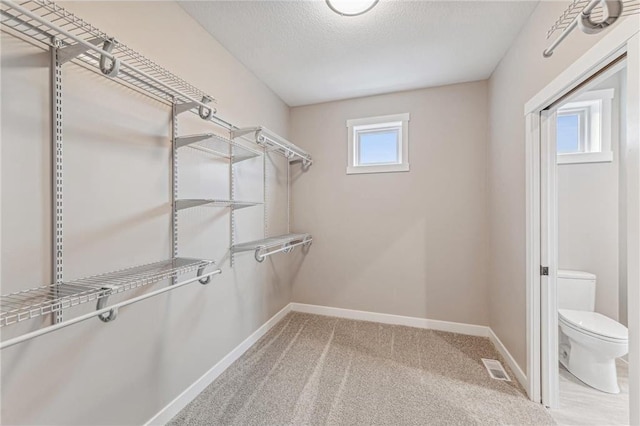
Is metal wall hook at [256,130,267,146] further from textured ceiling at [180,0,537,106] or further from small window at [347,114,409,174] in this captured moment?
small window at [347,114,409,174]

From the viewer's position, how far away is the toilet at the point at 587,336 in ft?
5.66

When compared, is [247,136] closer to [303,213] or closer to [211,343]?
[303,213]

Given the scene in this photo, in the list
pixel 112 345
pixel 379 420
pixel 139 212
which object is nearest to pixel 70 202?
pixel 139 212

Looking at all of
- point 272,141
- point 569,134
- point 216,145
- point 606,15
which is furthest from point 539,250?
point 216,145

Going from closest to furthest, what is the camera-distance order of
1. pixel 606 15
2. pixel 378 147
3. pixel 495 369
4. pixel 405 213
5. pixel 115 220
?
pixel 606 15 → pixel 115 220 → pixel 495 369 → pixel 405 213 → pixel 378 147

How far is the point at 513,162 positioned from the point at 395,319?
187 cm

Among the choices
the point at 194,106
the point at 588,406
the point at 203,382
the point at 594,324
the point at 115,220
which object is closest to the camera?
the point at 115,220

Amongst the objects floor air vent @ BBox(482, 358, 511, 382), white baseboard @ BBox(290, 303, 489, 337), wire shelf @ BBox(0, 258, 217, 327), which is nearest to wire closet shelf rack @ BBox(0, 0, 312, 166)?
wire shelf @ BBox(0, 258, 217, 327)

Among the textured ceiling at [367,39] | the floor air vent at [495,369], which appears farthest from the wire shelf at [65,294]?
the floor air vent at [495,369]

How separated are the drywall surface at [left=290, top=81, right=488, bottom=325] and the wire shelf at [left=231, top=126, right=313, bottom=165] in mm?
194

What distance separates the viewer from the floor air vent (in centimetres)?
189

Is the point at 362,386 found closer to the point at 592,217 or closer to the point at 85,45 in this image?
the point at 85,45

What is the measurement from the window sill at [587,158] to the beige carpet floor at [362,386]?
1.83m

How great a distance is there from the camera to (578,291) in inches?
85.5
